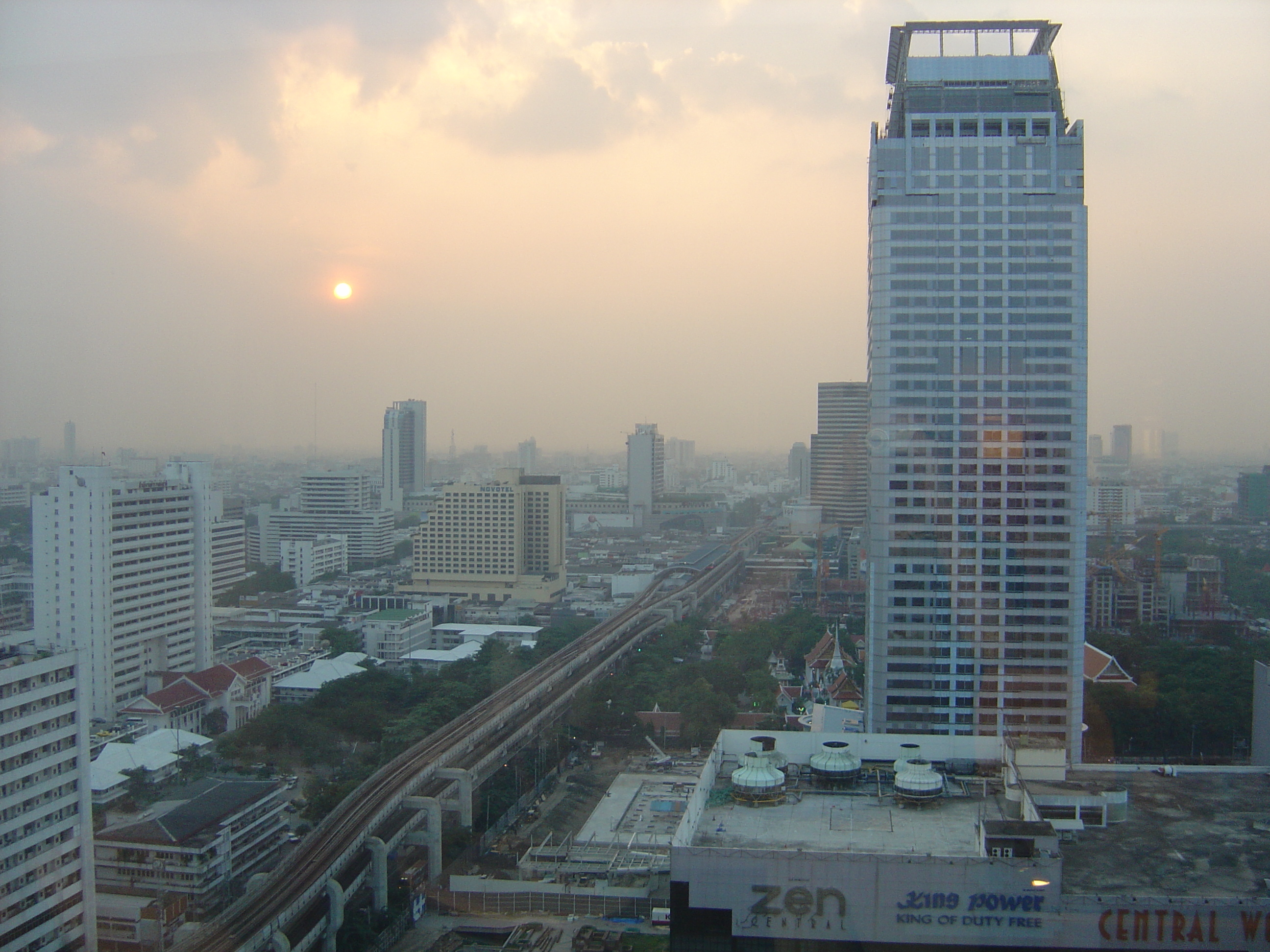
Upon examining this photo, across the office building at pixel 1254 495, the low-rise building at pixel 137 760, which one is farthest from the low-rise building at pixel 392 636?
the office building at pixel 1254 495

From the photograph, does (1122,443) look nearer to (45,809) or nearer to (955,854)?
(955,854)

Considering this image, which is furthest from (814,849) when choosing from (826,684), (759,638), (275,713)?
(759,638)

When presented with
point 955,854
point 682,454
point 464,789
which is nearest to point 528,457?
point 682,454

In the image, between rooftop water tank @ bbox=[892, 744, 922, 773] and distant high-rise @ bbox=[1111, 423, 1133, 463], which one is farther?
distant high-rise @ bbox=[1111, 423, 1133, 463]

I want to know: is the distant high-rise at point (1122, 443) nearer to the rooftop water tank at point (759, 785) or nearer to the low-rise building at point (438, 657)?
the rooftop water tank at point (759, 785)

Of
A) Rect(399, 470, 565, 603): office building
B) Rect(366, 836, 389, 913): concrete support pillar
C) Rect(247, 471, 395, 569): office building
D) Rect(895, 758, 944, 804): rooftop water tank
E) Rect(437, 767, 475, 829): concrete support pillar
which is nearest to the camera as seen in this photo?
Rect(895, 758, 944, 804): rooftop water tank

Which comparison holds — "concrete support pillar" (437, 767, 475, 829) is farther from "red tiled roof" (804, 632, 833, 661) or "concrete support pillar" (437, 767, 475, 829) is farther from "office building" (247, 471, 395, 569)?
"office building" (247, 471, 395, 569)

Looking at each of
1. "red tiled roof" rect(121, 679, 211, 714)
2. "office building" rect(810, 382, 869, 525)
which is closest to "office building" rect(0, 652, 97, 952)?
"red tiled roof" rect(121, 679, 211, 714)

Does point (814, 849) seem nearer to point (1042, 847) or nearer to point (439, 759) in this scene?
point (1042, 847)
